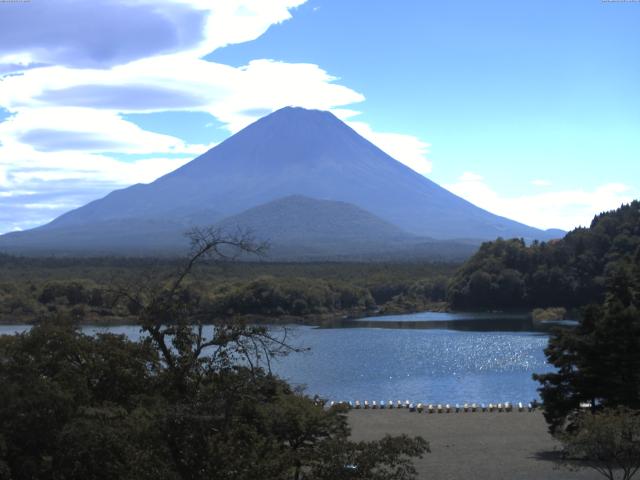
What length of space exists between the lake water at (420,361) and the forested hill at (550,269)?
9.75m

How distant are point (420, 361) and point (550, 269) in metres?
35.8

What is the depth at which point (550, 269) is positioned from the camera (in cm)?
8156

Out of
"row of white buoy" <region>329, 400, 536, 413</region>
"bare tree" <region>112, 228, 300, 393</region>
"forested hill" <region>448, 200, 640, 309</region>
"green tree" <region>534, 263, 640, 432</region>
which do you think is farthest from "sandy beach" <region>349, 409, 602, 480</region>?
"forested hill" <region>448, 200, 640, 309</region>

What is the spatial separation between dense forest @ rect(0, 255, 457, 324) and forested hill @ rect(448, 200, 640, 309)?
5598 mm

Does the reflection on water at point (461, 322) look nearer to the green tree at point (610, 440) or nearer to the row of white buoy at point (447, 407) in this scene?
the row of white buoy at point (447, 407)

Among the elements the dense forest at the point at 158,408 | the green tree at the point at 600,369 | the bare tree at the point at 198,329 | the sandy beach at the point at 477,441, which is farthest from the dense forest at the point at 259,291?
the bare tree at the point at 198,329

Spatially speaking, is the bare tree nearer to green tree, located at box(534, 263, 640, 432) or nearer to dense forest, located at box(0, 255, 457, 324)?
green tree, located at box(534, 263, 640, 432)

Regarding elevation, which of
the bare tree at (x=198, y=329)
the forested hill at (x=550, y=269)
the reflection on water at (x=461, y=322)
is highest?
the forested hill at (x=550, y=269)

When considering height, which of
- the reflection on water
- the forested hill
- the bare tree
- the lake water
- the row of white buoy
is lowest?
the row of white buoy

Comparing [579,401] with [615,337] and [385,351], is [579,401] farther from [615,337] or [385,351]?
[385,351]

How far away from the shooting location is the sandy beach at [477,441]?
852 inches

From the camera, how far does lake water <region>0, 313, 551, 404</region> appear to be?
3847cm

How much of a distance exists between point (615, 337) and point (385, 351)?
29.7 m

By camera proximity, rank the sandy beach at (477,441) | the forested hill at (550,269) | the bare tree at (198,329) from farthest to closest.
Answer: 1. the forested hill at (550,269)
2. the sandy beach at (477,441)
3. the bare tree at (198,329)
